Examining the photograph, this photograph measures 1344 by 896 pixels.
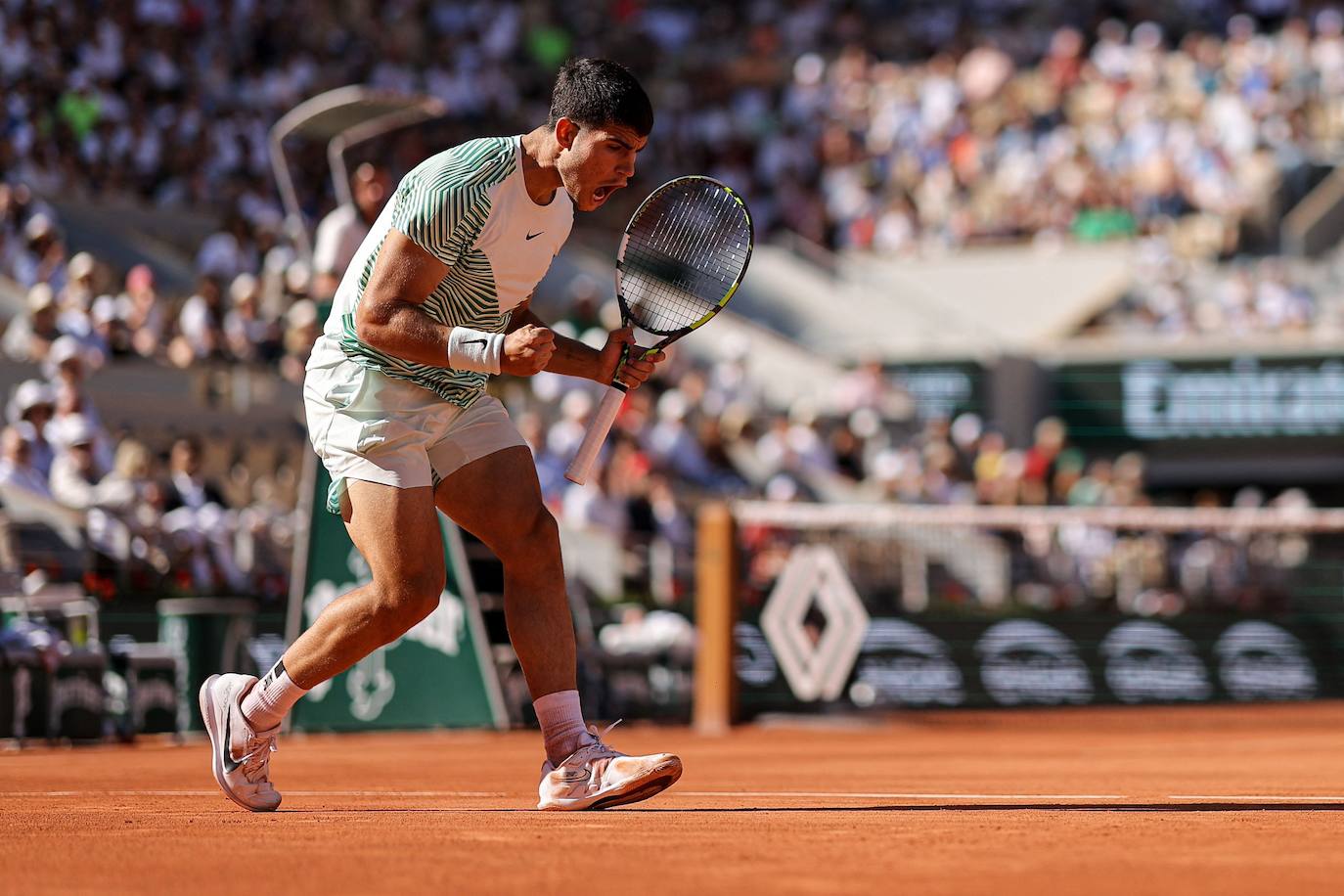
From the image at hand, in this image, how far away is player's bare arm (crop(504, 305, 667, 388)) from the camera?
5.95 m

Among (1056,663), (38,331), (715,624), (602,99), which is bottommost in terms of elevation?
(1056,663)

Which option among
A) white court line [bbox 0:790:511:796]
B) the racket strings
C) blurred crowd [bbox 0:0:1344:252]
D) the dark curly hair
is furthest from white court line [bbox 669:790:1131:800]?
blurred crowd [bbox 0:0:1344:252]

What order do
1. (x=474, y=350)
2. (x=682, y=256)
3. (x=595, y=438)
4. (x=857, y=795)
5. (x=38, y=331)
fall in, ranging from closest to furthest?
1. (x=474, y=350)
2. (x=595, y=438)
3. (x=682, y=256)
4. (x=857, y=795)
5. (x=38, y=331)

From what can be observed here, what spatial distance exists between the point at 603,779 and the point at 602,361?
1246 mm

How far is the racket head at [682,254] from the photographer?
657 cm

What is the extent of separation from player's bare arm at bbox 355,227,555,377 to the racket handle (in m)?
0.34

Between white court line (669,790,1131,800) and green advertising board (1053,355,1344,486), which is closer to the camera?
white court line (669,790,1131,800)

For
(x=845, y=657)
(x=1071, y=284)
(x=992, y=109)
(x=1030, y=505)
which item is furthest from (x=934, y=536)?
(x=992, y=109)

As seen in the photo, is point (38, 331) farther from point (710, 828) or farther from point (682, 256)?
point (710, 828)

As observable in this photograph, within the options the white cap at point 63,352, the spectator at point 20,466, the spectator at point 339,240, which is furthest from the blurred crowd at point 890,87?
the spectator at point 339,240

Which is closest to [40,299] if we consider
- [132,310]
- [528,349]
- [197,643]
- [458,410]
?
[132,310]

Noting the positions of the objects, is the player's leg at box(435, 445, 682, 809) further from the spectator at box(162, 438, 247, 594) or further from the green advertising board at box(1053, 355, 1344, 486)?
the green advertising board at box(1053, 355, 1344, 486)

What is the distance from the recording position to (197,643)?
41.4 ft

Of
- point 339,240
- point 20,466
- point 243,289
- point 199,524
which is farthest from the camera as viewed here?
point 243,289
